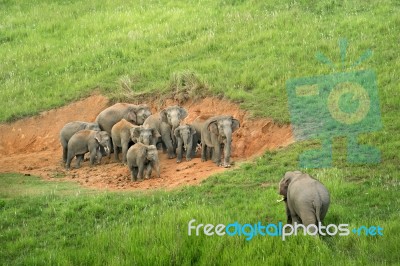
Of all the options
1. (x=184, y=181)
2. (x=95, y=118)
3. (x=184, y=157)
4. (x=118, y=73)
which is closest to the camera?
(x=184, y=181)

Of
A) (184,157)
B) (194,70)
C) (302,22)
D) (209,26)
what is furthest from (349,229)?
(209,26)

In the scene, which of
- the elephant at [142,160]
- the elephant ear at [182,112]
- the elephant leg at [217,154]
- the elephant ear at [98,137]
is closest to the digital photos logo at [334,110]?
the elephant leg at [217,154]

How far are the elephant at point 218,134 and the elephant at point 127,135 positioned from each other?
3.75 ft

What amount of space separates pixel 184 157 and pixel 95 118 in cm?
366

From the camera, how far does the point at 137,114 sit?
1806cm

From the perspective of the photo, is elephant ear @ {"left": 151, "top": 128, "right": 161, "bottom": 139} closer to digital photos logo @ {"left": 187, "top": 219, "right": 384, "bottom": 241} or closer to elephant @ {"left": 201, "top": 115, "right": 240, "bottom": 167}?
elephant @ {"left": 201, "top": 115, "right": 240, "bottom": 167}

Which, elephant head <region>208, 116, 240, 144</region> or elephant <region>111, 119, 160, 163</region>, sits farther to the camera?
elephant <region>111, 119, 160, 163</region>

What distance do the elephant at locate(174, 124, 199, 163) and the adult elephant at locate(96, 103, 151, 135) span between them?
1.56m

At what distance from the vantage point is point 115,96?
787 inches

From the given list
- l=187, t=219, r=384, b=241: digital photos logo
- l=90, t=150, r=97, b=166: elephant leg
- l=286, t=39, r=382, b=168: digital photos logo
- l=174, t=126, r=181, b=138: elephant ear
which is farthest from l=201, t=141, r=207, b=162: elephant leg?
l=187, t=219, r=384, b=241: digital photos logo

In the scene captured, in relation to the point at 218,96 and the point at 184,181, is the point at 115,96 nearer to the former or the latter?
the point at 218,96

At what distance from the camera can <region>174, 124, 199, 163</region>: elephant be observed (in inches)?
650

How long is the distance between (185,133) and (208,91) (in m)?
2.41

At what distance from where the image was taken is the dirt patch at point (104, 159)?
1519 cm
